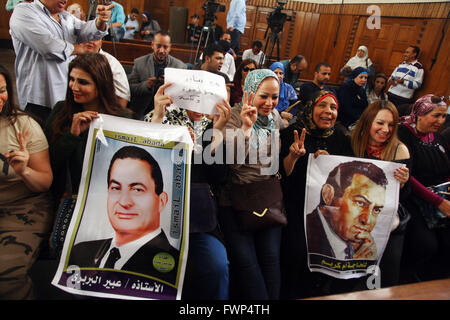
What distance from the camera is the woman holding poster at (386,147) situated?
1.60 meters

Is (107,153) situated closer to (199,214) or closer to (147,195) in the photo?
(147,195)

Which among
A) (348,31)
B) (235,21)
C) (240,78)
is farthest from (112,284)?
(348,31)

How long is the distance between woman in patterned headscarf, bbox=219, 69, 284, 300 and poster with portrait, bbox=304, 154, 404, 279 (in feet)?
0.64

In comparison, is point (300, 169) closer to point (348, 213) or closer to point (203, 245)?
point (348, 213)

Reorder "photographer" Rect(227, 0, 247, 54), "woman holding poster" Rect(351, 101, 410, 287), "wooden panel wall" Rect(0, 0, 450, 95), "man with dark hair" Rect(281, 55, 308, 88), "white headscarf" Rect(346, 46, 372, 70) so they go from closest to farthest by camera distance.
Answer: "woman holding poster" Rect(351, 101, 410, 287)
"man with dark hair" Rect(281, 55, 308, 88)
"wooden panel wall" Rect(0, 0, 450, 95)
"photographer" Rect(227, 0, 247, 54)
"white headscarf" Rect(346, 46, 372, 70)

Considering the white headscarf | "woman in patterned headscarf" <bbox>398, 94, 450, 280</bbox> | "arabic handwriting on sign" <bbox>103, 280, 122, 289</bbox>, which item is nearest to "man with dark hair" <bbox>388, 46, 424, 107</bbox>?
the white headscarf

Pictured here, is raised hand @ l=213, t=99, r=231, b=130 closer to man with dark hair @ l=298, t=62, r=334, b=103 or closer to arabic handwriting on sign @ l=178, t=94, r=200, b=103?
arabic handwriting on sign @ l=178, t=94, r=200, b=103

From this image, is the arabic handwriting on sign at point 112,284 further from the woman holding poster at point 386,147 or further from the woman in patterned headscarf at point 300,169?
the woman holding poster at point 386,147

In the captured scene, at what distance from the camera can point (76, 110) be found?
1.38 metres

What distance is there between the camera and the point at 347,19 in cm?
680

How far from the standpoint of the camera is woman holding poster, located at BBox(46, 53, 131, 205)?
1255 mm

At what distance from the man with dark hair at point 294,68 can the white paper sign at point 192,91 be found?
287cm

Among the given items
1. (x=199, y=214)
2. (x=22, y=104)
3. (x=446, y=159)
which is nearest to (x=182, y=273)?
(x=199, y=214)
